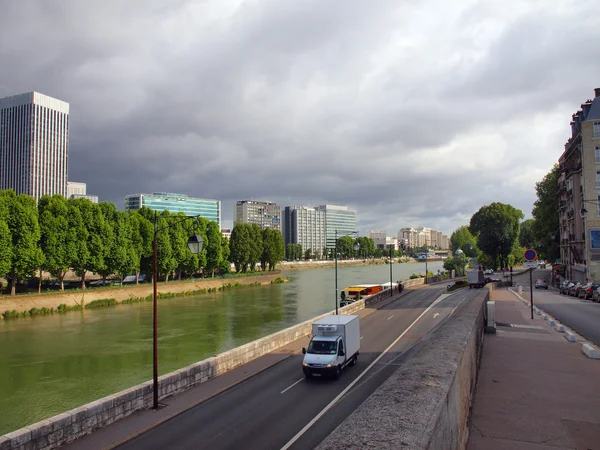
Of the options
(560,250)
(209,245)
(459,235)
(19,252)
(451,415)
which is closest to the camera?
(451,415)

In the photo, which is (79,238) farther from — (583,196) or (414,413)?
(583,196)

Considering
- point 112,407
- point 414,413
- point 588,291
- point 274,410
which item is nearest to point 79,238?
point 112,407

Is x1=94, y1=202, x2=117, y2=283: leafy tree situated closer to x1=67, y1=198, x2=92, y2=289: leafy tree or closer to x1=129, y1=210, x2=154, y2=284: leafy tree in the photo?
x1=67, y1=198, x2=92, y2=289: leafy tree

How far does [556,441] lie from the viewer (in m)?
9.66

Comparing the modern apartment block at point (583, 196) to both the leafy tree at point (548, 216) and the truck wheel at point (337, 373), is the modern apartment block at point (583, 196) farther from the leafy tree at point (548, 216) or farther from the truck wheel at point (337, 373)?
the truck wheel at point (337, 373)

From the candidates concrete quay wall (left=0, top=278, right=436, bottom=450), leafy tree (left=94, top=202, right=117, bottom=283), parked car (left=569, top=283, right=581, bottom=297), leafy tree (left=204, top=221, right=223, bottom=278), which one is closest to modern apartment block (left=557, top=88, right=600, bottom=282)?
parked car (left=569, top=283, right=581, bottom=297)

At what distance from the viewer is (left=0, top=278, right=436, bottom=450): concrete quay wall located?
40.9 feet

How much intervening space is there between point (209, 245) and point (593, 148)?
68185 mm

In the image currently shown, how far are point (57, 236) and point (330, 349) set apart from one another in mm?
50066

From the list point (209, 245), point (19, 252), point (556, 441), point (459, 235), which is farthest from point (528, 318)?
point (459, 235)

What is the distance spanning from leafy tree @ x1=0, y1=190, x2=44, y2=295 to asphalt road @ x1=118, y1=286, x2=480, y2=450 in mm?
42576

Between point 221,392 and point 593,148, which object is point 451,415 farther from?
point 593,148

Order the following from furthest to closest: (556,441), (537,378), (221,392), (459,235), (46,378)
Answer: (459,235) < (46,378) < (221,392) < (537,378) < (556,441)

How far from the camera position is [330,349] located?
21109 millimetres
